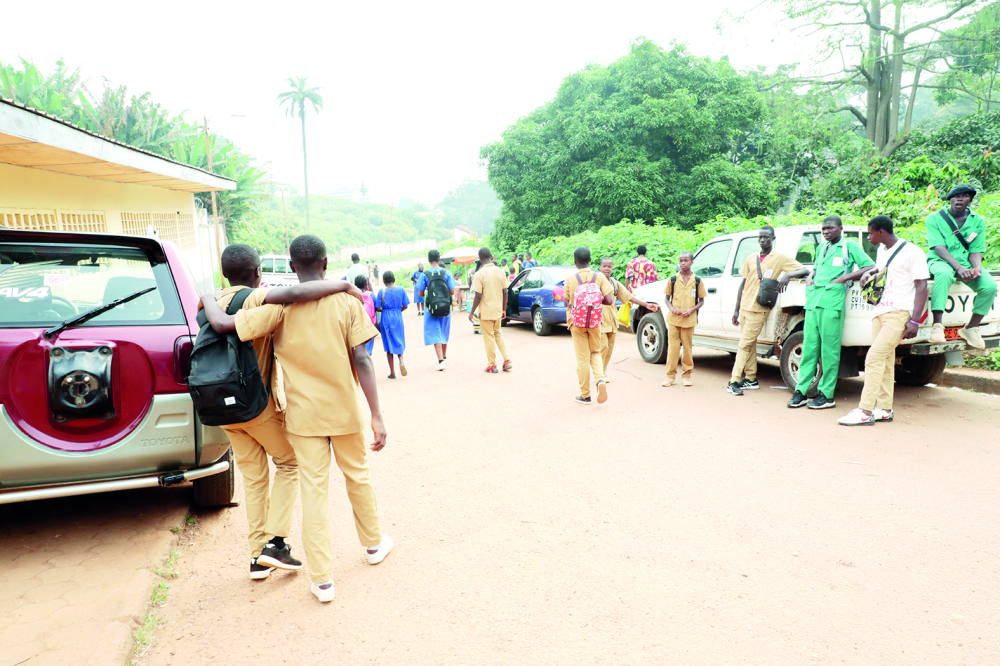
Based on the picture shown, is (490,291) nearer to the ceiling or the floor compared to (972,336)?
nearer to the ceiling

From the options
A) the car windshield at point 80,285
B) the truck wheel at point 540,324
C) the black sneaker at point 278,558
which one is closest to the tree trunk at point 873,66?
the truck wheel at point 540,324

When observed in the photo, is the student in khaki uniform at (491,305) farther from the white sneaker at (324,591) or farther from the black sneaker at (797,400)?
the white sneaker at (324,591)

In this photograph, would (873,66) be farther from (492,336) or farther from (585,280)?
(585,280)

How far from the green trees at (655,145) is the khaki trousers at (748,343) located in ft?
48.3

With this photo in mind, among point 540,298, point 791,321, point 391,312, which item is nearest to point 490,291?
point 391,312

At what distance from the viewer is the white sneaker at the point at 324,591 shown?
310 centimetres

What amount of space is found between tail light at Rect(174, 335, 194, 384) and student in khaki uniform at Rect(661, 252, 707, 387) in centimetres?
575

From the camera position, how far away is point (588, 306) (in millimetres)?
6922

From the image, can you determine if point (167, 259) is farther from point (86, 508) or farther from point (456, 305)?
point (456, 305)

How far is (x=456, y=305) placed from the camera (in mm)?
23031

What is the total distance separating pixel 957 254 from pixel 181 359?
21.6ft

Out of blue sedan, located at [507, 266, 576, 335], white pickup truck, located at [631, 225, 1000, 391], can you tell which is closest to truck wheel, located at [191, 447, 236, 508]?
white pickup truck, located at [631, 225, 1000, 391]

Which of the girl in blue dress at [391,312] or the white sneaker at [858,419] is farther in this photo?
the girl in blue dress at [391,312]

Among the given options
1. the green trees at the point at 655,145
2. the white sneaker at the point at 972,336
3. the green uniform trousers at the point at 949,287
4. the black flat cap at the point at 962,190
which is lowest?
the white sneaker at the point at 972,336
